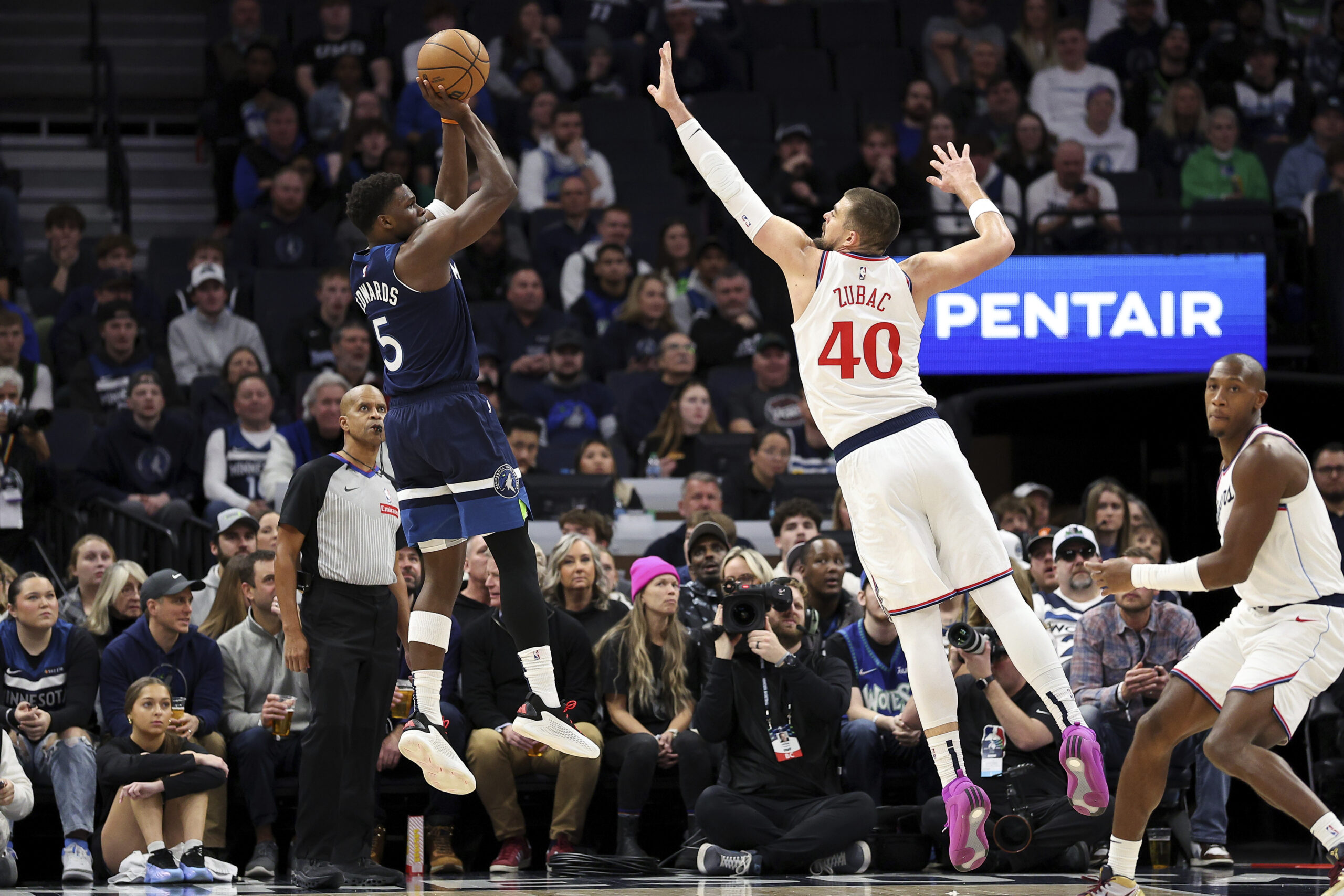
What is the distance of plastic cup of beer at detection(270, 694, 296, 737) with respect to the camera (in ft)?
27.4

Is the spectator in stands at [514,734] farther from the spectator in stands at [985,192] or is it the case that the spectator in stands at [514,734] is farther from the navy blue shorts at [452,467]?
the spectator in stands at [985,192]

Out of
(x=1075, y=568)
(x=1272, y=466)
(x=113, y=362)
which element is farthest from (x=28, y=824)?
(x=1272, y=466)

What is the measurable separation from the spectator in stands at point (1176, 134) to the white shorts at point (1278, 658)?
950 centimetres

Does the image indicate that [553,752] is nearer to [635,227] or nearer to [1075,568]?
[1075,568]

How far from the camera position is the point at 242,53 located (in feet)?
50.2

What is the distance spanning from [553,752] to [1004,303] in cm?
562

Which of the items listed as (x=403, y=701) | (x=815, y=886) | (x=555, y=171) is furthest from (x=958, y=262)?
(x=555, y=171)

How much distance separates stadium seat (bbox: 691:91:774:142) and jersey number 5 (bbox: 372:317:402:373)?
9.37m

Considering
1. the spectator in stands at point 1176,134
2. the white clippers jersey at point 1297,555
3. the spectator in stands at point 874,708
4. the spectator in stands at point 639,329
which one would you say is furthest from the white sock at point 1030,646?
the spectator in stands at point 1176,134

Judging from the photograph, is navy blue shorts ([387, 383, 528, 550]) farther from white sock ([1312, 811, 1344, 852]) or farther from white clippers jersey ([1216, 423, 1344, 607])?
white sock ([1312, 811, 1344, 852])

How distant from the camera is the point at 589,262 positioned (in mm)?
13531

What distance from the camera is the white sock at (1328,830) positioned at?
6082mm

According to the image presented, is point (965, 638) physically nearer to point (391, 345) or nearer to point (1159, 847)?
point (391, 345)

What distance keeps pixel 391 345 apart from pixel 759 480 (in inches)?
208
